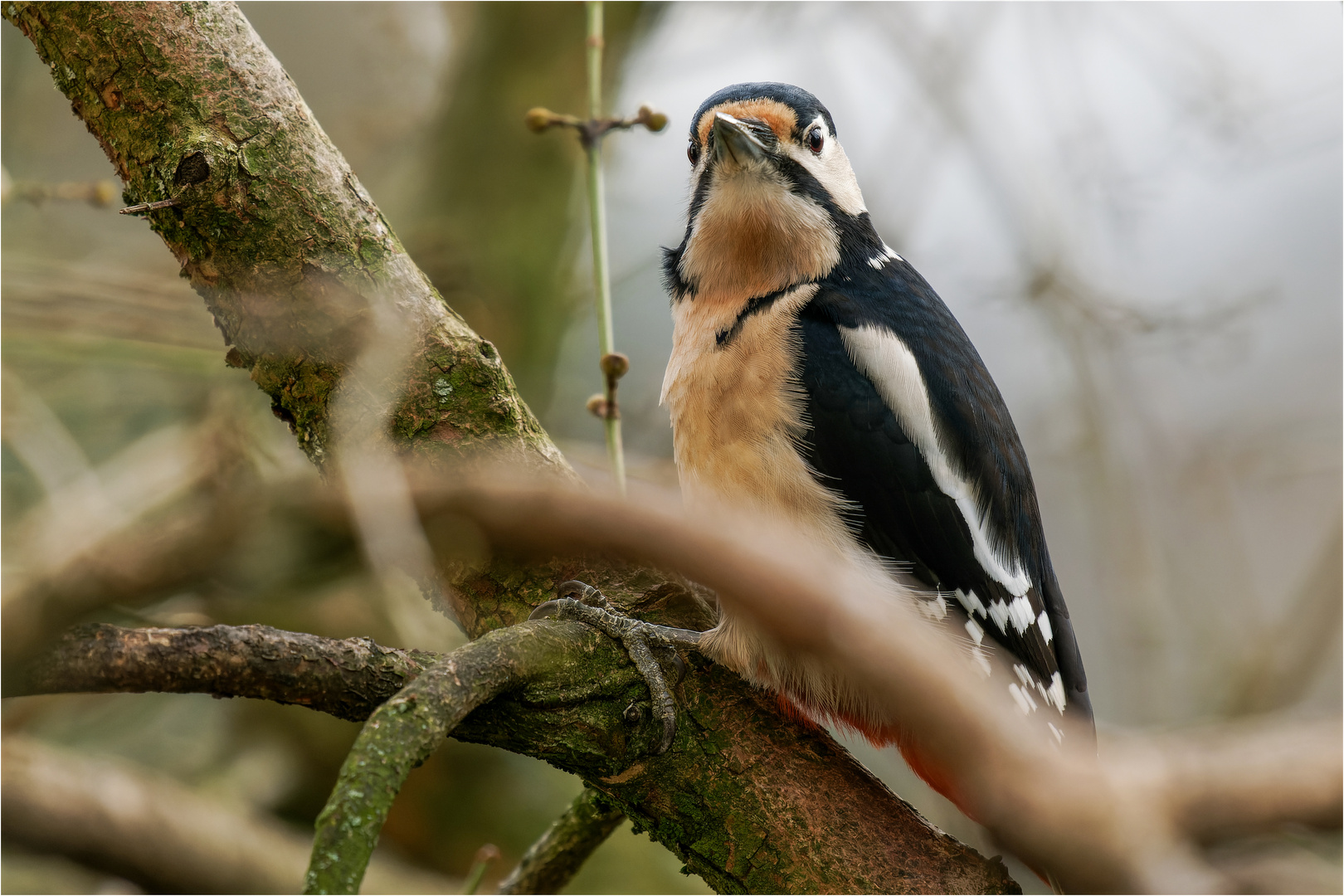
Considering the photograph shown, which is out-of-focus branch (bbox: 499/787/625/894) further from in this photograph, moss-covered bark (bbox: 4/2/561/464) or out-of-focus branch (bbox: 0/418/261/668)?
out-of-focus branch (bbox: 0/418/261/668)

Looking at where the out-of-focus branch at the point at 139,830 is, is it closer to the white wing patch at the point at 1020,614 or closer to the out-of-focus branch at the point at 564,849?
the out-of-focus branch at the point at 564,849

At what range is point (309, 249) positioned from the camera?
186 cm

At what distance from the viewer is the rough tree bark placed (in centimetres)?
171

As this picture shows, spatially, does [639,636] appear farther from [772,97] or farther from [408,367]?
[772,97]

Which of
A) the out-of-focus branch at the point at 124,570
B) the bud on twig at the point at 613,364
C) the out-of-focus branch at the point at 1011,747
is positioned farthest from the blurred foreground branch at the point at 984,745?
the bud on twig at the point at 613,364

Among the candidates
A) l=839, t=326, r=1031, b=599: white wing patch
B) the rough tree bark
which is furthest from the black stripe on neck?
the rough tree bark

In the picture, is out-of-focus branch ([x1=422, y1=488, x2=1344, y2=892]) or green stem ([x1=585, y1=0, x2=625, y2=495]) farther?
green stem ([x1=585, y1=0, x2=625, y2=495])

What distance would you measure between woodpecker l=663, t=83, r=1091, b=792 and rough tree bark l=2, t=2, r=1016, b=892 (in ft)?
0.84

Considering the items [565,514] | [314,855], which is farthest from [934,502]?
[314,855]

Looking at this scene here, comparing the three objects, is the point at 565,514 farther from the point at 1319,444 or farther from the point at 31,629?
the point at 1319,444

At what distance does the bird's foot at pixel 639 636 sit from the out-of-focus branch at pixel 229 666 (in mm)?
303

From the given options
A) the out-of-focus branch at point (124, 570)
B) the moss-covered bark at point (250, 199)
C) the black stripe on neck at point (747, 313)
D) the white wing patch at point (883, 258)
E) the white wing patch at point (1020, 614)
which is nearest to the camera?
the out-of-focus branch at point (124, 570)

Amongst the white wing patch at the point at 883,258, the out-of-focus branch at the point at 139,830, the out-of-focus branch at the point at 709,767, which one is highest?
the white wing patch at the point at 883,258

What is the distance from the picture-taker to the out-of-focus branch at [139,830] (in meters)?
2.56
